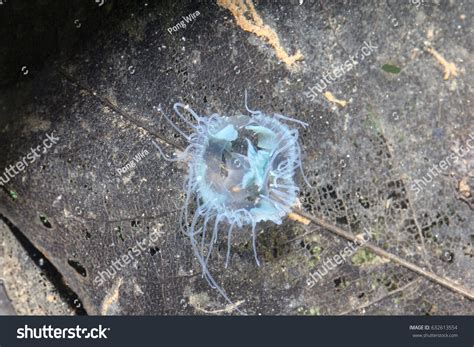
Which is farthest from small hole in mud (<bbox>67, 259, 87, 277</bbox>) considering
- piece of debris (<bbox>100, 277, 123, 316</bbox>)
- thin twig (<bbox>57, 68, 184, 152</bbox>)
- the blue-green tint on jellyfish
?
thin twig (<bbox>57, 68, 184, 152</bbox>)

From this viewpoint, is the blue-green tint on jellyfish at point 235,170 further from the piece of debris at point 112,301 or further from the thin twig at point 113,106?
the piece of debris at point 112,301

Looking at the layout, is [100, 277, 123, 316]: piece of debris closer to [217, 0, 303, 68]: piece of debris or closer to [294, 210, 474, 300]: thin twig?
[294, 210, 474, 300]: thin twig

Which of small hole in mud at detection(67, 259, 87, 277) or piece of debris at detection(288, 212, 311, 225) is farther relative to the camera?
small hole in mud at detection(67, 259, 87, 277)

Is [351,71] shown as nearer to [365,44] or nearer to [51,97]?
[365,44]

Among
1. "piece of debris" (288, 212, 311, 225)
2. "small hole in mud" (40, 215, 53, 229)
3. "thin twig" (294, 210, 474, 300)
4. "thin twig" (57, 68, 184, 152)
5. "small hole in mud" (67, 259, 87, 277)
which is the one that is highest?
"thin twig" (57, 68, 184, 152)

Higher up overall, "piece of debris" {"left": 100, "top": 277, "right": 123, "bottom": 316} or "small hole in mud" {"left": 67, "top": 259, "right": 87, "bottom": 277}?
"small hole in mud" {"left": 67, "top": 259, "right": 87, "bottom": 277}

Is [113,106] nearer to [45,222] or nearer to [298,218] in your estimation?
[45,222]

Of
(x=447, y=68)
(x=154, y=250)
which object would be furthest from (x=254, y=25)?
(x=154, y=250)
